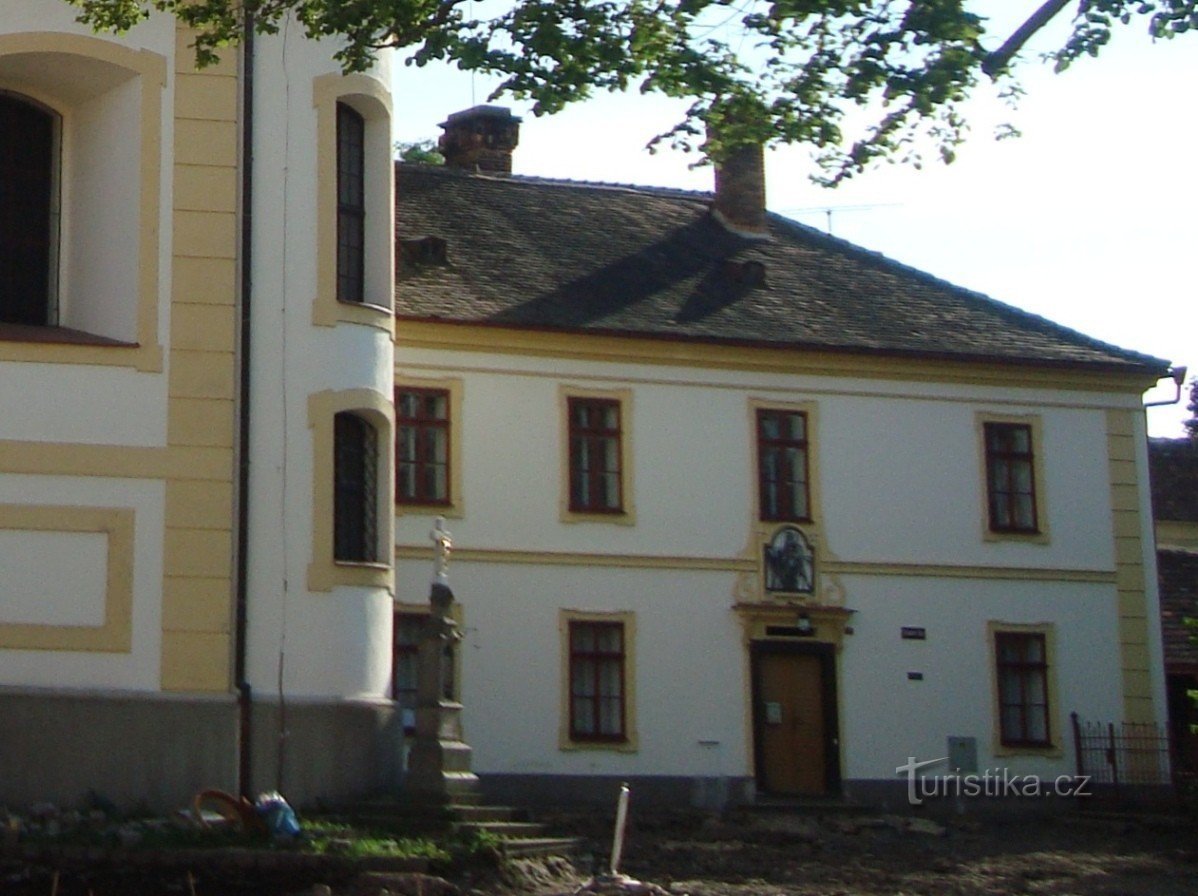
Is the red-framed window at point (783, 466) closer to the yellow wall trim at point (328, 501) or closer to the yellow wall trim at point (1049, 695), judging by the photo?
the yellow wall trim at point (1049, 695)

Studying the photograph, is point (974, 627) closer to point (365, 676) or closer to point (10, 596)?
point (365, 676)

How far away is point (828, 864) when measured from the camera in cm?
2159

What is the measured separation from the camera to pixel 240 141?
71.1ft

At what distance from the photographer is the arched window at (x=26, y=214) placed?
2169 centimetres

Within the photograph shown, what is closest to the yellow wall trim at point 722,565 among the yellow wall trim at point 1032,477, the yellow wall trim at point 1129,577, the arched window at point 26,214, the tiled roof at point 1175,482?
the yellow wall trim at point 1129,577

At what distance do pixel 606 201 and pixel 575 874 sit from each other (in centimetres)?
1641

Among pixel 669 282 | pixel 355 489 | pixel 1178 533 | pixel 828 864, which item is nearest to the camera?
pixel 828 864

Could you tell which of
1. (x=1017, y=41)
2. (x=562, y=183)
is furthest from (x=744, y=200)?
(x=1017, y=41)

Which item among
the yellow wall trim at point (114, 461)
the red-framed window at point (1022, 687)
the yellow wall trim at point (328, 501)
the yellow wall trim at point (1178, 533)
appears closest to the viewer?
the yellow wall trim at point (114, 461)

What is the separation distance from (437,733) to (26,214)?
6376 mm

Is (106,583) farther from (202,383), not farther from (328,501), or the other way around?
(328,501)

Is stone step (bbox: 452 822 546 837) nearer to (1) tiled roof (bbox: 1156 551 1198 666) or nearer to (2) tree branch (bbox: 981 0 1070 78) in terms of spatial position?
(2) tree branch (bbox: 981 0 1070 78)

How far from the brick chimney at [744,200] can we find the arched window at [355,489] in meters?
12.4

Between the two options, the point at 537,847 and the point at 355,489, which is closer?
the point at 537,847
